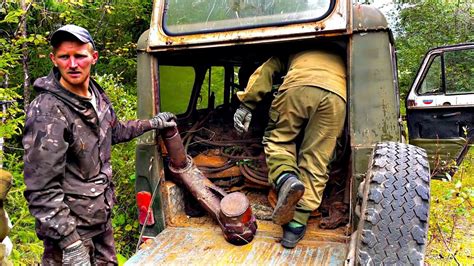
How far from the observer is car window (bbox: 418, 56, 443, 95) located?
642 centimetres

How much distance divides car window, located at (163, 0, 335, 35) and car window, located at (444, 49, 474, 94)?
4042 mm

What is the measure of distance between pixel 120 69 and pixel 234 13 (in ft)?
16.9

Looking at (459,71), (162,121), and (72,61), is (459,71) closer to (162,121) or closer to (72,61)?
(162,121)

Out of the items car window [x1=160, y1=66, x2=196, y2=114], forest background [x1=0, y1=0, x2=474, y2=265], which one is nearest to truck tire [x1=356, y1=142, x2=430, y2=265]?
forest background [x1=0, y1=0, x2=474, y2=265]

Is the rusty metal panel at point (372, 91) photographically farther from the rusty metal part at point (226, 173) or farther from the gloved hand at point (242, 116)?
the rusty metal part at point (226, 173)

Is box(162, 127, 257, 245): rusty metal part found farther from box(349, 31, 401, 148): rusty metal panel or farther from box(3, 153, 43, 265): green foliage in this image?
box(3, 153, 43, 265): green foliage

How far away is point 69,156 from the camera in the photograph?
2.45m

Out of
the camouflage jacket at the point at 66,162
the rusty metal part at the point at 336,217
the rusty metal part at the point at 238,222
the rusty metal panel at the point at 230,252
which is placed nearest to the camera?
the camouflage jacket at the point at 66,162

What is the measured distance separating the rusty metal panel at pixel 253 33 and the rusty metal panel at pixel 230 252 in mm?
1447

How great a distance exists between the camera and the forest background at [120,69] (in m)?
4.11

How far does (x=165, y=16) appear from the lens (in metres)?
3.58

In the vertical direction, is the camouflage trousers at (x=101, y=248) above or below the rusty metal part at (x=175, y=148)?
below

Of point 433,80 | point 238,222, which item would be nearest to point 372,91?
point 238,222

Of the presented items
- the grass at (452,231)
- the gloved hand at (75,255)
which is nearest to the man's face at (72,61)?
the gloved hand at (75,255)
